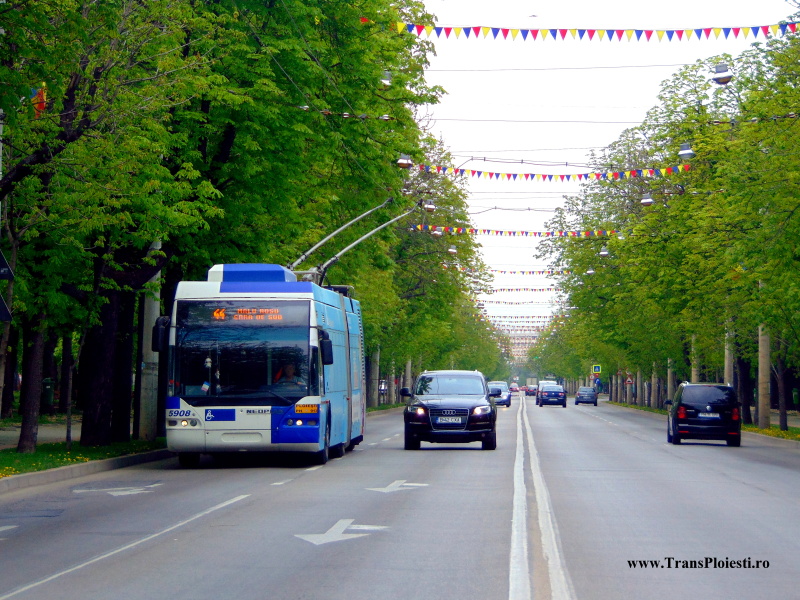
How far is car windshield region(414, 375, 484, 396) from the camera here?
89.4 ft

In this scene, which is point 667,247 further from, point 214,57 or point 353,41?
point 214,57

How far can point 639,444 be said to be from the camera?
104ft

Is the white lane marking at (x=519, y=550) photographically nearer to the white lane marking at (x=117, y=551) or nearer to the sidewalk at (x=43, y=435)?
the white lane marking at (x=117, y=551)

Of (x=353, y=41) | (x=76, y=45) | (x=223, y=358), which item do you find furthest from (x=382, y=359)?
(x=76, y=45)

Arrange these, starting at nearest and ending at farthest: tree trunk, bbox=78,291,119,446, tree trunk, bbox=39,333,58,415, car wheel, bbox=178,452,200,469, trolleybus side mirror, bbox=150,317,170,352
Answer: trolleybus side mirror, bbox=150,317,170,352 < car wheel, bbox=178,452,200,469 < tree trunk, bbox=78,291,119,446 < tree trunk, bbox=39,333,58,415

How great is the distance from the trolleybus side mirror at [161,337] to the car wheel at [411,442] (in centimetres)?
791

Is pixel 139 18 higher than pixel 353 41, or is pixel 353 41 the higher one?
pixel 353 41

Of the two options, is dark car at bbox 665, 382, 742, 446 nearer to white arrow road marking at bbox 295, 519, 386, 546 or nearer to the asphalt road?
the asphalt road

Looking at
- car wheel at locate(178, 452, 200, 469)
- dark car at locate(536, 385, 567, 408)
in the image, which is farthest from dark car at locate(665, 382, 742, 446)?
dark car at locate(536, 385, 567, 408)

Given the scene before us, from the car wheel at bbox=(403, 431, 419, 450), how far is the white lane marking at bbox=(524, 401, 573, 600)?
8.12m

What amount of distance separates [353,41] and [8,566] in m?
18.1

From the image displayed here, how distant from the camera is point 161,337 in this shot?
65.9 ft

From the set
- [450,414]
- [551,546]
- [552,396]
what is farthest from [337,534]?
[552,396]

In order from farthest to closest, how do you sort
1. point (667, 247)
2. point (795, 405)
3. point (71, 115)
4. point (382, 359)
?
point (795, 405) → point (382, 359) → point (667, 247) → point (71, 115)
